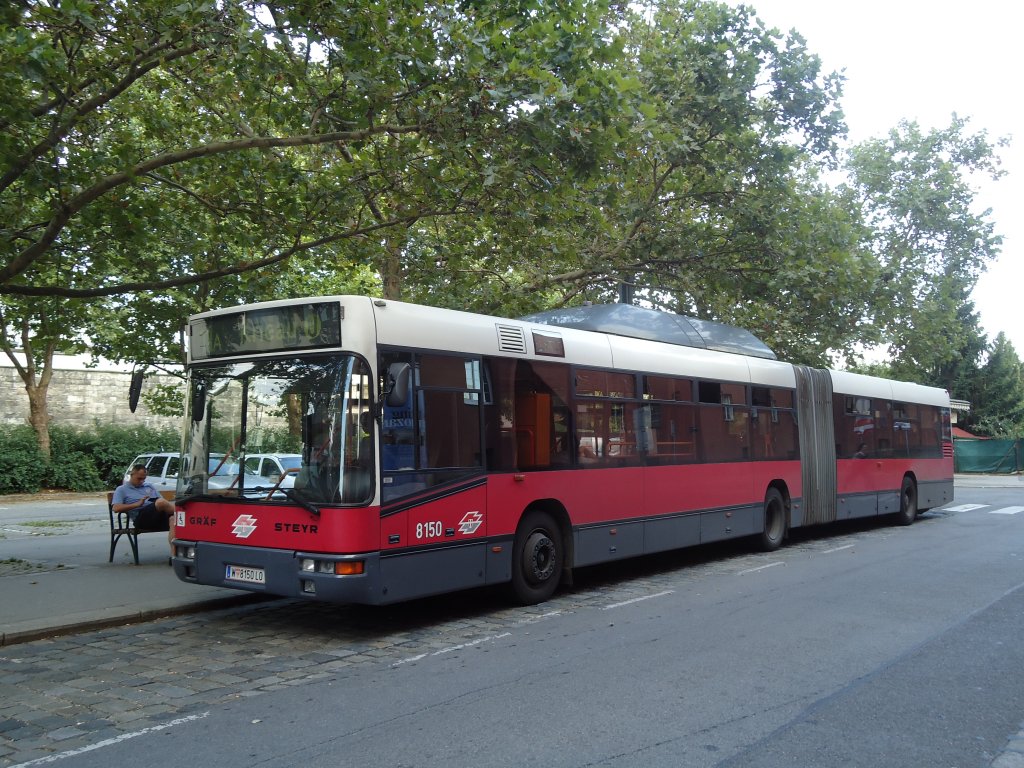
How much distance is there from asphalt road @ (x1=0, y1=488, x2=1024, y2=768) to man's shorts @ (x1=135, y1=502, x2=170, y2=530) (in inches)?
147

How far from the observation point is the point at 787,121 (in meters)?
16.9

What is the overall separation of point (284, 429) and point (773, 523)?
949 cm

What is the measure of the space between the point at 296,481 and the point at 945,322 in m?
25.5

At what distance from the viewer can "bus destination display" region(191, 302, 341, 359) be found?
8.05m

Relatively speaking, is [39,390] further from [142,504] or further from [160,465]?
[142,504]

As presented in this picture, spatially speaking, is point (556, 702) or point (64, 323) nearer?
point (556, 702)

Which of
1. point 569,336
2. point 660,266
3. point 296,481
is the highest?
point 660,266

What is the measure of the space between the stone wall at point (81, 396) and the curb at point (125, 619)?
2607 centimetres

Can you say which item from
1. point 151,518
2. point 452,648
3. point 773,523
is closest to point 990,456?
point 773,523

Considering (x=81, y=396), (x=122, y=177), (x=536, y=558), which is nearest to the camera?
(x=536, y=558)

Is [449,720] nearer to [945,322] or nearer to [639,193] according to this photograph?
[639,193]

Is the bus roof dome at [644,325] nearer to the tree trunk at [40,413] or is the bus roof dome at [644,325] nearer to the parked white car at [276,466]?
the parked white car at [276,466]

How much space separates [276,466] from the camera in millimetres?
8242

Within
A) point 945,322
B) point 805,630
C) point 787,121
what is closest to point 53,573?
point 805,630
